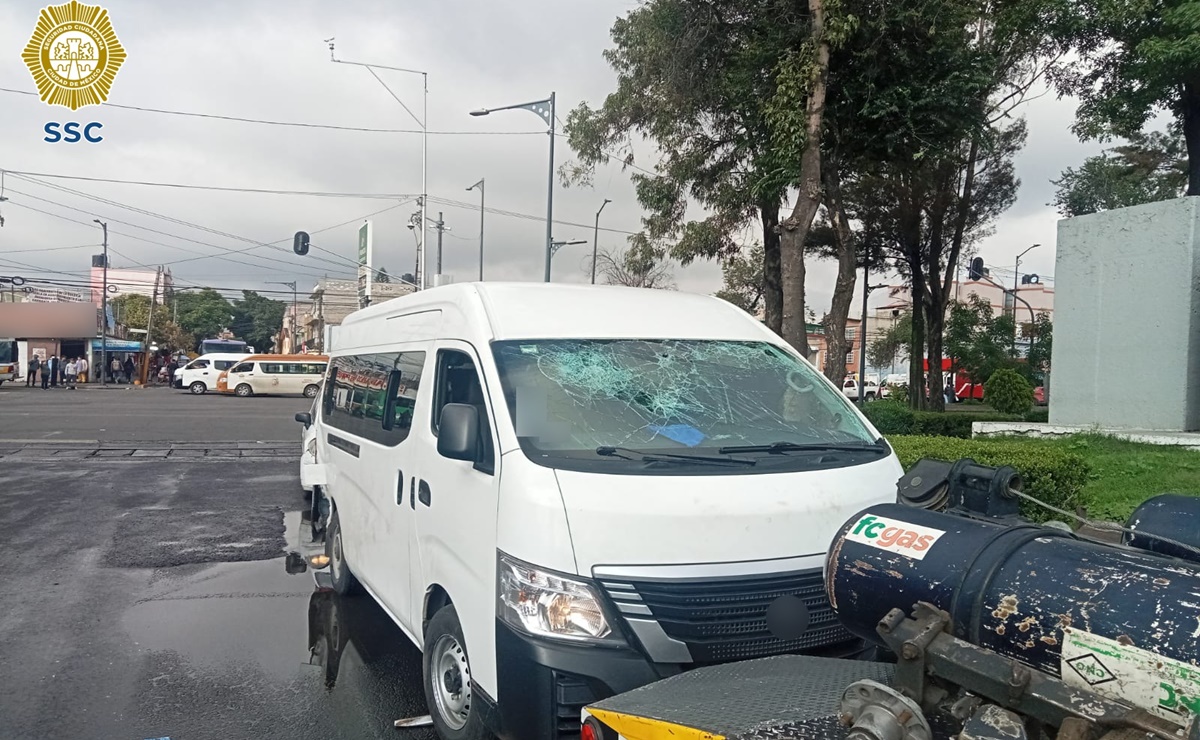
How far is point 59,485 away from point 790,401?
37.1 feet

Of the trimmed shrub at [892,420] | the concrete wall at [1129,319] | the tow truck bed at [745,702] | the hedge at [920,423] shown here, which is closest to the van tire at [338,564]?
the tow truck bed at [745,702]

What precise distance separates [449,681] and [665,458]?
1453 millimetres

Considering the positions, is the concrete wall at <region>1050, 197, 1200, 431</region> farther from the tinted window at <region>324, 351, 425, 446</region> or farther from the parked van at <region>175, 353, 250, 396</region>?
the parked van at <region>175, 353, 250, 396</region>

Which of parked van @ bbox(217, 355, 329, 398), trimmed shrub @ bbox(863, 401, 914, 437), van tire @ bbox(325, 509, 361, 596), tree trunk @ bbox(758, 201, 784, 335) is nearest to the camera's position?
van tire @ bbox(325, 509, 361, 596)

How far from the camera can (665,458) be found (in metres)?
3.67

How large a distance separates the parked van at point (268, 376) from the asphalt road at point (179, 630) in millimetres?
29809

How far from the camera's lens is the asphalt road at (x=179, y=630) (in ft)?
15.1

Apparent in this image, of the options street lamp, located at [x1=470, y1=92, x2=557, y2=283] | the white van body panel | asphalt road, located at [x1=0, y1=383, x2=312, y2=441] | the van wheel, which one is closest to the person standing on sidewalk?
the white van body panel

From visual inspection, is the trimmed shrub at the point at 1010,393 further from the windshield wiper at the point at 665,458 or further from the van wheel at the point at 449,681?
the van wheel at the point at 449,681

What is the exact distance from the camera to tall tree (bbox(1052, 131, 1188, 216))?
2716 centimetres

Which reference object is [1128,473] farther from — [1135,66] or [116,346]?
[116,346]

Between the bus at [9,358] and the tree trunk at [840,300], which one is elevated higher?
the tree trunk at [840,300]

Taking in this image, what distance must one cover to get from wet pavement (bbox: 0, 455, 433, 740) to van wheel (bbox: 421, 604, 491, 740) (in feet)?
1.44

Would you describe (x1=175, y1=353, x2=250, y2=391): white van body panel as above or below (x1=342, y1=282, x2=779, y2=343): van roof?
below
